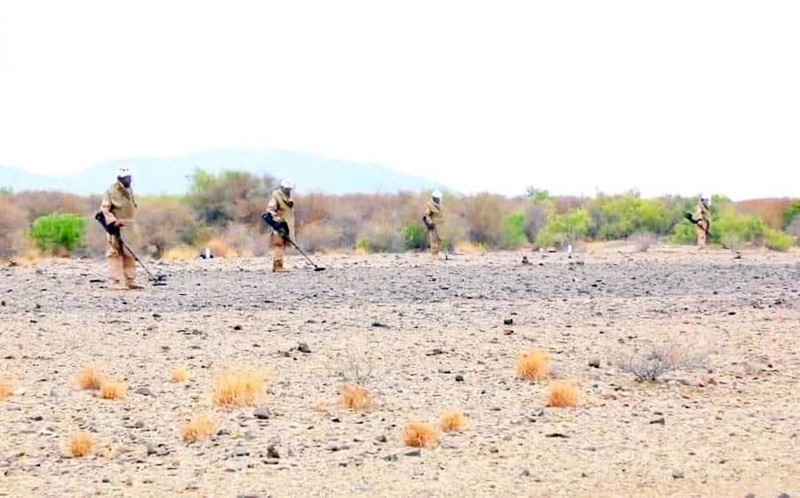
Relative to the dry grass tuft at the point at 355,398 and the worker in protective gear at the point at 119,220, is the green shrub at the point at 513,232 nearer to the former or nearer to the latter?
the worker in protective gear at the point at 119,220

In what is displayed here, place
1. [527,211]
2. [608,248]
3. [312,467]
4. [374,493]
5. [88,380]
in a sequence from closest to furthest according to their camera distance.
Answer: [374,493] < [312,467] < [88,380] < [608,248] < [527,211]

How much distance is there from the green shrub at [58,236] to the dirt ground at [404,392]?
17951mm

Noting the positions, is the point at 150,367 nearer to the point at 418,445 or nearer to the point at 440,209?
the point at 418,445

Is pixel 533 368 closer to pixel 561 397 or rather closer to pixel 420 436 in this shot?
pixel 561 397

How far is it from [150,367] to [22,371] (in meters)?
1.24

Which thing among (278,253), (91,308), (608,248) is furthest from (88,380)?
(608,248)

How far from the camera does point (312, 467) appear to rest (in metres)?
9.56

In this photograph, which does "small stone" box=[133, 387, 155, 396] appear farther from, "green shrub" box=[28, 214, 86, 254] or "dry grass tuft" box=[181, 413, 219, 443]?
"green shrub" box=[28, 214, 86, 254]

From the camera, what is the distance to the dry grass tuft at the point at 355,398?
11.5m

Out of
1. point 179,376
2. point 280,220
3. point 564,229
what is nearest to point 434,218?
point 280,220

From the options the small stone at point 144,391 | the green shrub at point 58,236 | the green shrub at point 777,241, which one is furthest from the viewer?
the green shrub at point 777,241

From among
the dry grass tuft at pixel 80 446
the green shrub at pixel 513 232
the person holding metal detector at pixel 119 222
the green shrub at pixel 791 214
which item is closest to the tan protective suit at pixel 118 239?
the person holding metal detector at pixel 119 222

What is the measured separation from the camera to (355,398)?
1148 centimetres

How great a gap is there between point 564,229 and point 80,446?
40.9m
